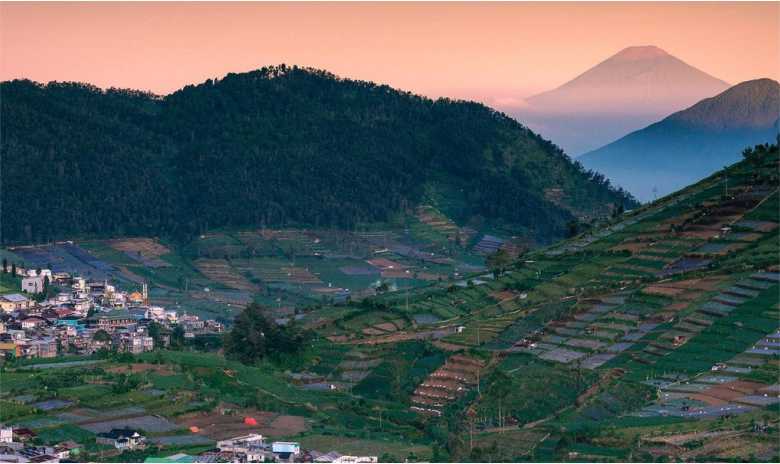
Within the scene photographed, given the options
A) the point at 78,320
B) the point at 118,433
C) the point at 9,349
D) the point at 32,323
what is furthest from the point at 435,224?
the point at 118,433

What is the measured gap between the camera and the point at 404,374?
198 ft

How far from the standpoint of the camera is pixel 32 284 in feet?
288

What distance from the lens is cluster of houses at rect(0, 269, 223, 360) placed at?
6925cm

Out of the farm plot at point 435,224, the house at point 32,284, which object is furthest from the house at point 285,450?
the farm plot at point 435,224

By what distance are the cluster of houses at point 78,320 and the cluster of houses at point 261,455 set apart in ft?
64.8

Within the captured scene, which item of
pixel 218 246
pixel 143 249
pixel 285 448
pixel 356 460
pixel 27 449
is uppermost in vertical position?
pixel 218 246

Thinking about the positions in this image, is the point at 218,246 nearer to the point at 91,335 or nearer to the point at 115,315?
the point at 115,315

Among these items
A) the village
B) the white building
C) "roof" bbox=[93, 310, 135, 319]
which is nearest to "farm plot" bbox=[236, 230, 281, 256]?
the village

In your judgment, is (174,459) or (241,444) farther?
(241,444)

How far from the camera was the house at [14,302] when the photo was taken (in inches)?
3164

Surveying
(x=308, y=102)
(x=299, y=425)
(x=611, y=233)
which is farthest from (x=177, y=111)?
(x=299, y=425)

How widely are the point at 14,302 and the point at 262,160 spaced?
48.6 metres

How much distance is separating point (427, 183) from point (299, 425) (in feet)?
257

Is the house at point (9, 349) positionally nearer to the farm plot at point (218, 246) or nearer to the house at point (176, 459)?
the house at point (176, 459)
